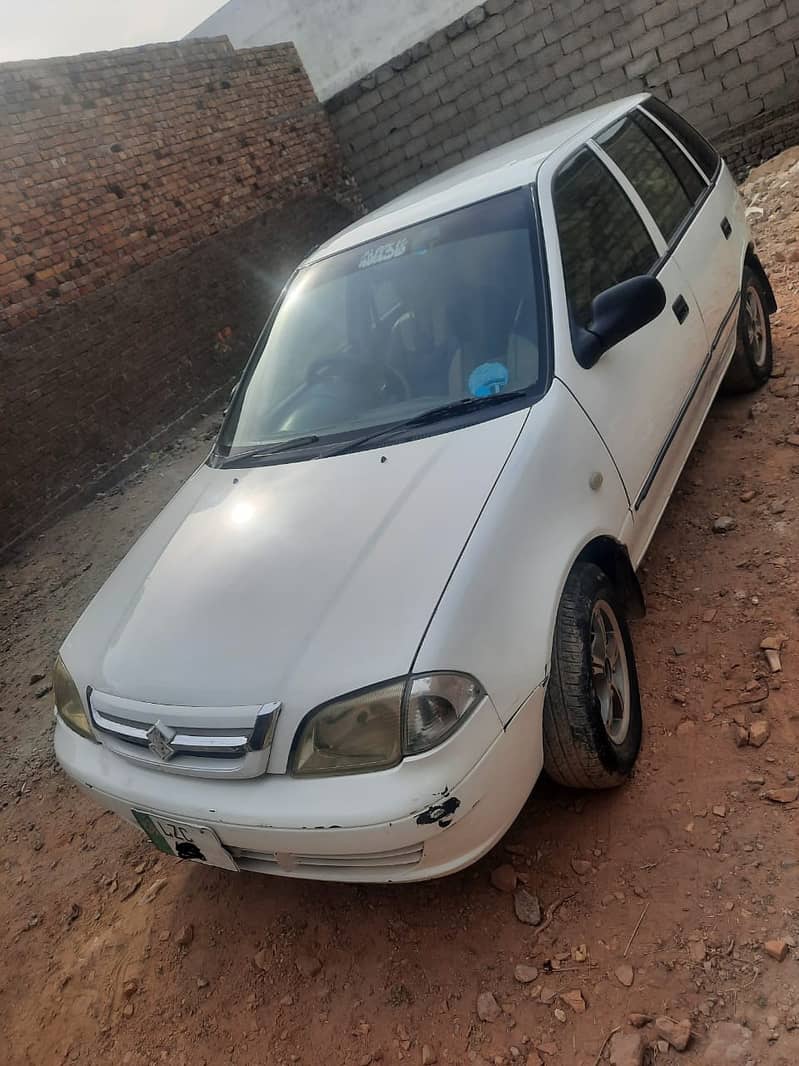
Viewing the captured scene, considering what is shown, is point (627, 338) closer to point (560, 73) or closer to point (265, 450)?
point (265, 450)

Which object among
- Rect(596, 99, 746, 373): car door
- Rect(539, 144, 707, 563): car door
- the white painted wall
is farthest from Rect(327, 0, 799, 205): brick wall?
Rect(539, 144, 707, 563): car door

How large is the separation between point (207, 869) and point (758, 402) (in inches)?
138

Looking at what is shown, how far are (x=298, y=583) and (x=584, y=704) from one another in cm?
87

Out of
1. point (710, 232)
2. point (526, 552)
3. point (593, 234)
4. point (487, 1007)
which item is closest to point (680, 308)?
point (593, 234)

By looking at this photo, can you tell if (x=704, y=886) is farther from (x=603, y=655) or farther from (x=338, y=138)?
(x=338, y=138)

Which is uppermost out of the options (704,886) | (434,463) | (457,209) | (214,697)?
(457,209)

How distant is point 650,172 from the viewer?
339 cm

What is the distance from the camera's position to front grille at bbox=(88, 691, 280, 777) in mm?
1839

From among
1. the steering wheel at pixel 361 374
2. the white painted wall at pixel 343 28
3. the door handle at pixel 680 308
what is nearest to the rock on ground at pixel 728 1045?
the steering wheel at pixel 361 374

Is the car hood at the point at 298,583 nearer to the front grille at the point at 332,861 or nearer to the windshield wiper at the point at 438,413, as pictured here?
the windshield wiper at the point at 438,413

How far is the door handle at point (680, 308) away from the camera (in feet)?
9.84

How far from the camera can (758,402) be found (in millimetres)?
3951

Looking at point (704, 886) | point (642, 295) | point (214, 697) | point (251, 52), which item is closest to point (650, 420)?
point (642, 295)

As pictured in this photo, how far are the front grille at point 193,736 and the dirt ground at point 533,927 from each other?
30.1 inches
